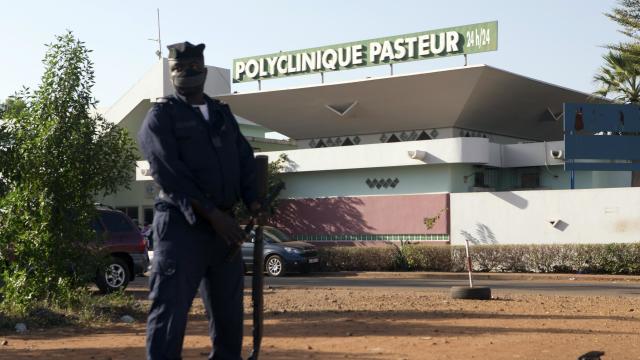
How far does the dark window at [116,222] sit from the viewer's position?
18.8m

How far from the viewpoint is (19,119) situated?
12586mm

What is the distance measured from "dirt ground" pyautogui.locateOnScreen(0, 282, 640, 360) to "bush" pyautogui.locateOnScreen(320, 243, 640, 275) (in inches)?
474

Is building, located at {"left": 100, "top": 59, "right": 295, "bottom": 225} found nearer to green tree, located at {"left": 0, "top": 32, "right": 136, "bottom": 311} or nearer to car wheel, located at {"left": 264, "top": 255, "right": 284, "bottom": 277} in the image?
car wheel, located at {"left": 264, "top": 255, "right": 284, "bottom": 277}

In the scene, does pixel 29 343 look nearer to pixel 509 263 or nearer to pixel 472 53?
pixel 509 263

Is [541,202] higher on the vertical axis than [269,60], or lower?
lower

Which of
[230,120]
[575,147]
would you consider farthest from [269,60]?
[230,120]

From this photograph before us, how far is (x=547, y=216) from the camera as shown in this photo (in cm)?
2952

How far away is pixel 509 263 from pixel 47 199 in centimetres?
1844

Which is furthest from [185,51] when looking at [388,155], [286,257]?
[388,155]

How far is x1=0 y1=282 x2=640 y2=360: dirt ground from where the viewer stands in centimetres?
879

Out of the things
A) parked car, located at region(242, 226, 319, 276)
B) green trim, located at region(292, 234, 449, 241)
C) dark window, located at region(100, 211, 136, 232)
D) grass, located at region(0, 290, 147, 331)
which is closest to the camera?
grass, located at region(0, 290, 147, 331)

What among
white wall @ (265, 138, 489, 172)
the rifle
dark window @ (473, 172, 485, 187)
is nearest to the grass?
the rifle

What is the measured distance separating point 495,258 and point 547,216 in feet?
8.59

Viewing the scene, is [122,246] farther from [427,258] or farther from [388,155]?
[388,155]
